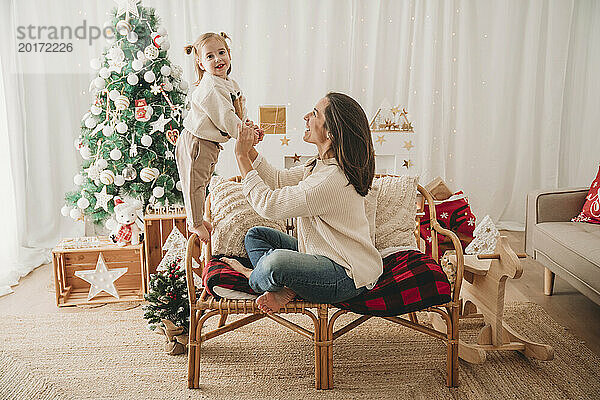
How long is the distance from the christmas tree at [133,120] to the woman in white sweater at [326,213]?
4.49ft

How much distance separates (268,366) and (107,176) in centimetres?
157

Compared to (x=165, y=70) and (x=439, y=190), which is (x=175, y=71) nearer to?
(x=165, y=70)

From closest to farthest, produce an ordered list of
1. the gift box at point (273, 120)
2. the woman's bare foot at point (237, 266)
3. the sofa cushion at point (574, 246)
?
the woman's bare foot at point (237, 266) → the sofa cushion at point (574, 246) → the gift box at point (273, 120)

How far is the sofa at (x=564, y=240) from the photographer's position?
304 cm

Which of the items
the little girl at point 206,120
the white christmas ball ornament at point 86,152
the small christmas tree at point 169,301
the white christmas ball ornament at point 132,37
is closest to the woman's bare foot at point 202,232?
the little girl at point 206,120

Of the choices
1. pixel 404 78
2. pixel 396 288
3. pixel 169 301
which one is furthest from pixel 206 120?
pixel 404 78

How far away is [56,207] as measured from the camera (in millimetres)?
4801

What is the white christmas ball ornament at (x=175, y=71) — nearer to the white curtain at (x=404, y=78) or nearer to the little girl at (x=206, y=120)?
the white curtain at (x=404, y=78)

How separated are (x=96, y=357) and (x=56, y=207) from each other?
222 cm

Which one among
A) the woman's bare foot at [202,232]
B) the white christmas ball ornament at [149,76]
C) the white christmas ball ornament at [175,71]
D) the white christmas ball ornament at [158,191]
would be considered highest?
the white christmas ball ornament at [175,71]

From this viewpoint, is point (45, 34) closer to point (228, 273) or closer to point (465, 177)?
point (228, 273)

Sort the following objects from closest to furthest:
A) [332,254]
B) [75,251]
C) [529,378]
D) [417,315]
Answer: [332,254]
[529,378]
[417,315]
[75,251]

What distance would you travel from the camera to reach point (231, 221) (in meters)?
2.87

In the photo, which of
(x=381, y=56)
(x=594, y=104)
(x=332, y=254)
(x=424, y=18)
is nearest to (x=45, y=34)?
(x=381, y=56)
